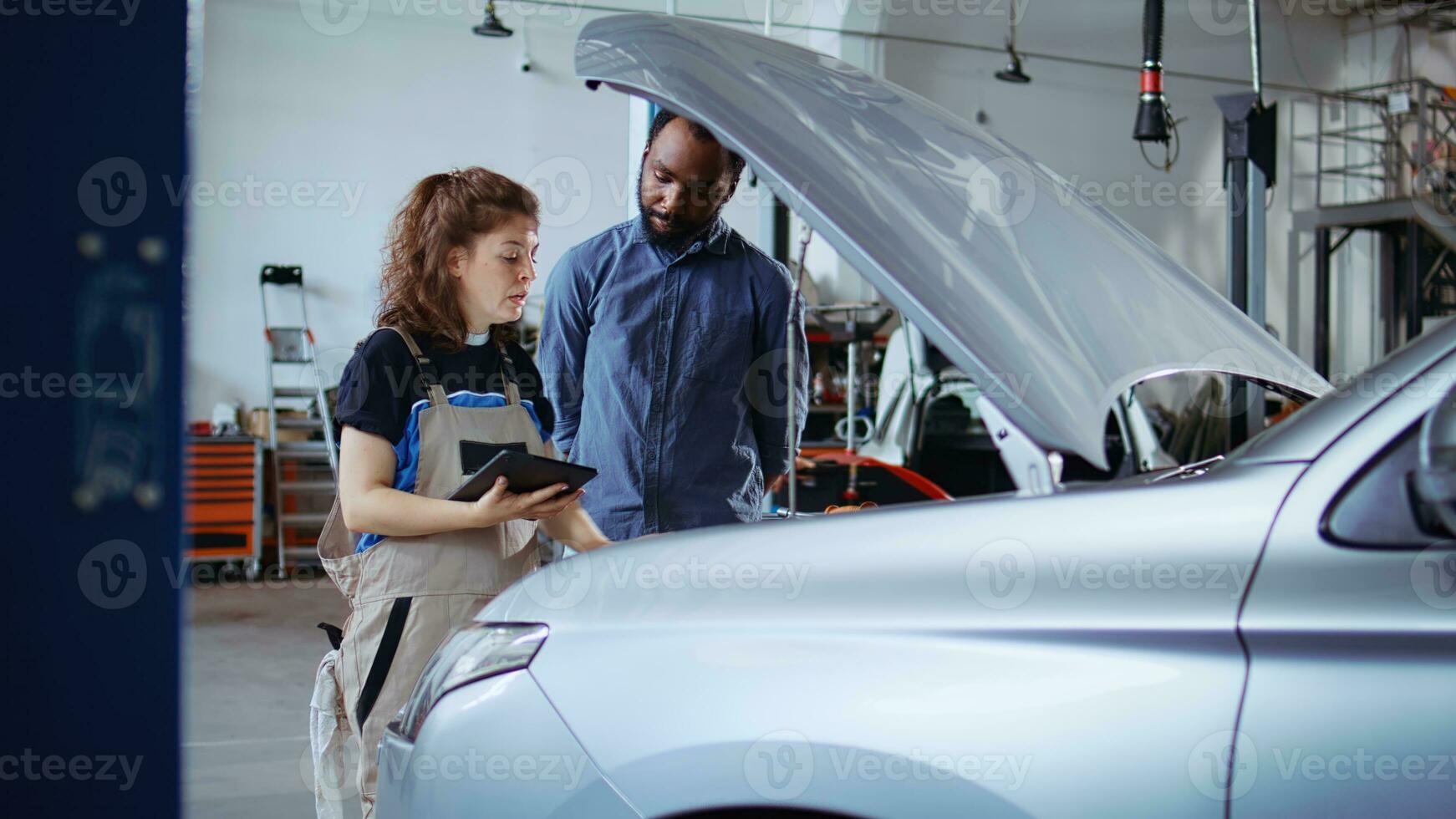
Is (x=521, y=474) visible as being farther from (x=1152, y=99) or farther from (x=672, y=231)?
(x=1152, y=99)

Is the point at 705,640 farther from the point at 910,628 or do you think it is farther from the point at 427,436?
the point at 427,436

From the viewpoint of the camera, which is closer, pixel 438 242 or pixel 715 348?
pixel 438 242

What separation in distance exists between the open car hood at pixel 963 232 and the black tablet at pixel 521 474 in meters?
0.54

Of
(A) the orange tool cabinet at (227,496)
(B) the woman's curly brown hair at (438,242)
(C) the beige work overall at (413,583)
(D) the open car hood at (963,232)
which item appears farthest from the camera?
(A) the orange tool cabinet at (227,496)

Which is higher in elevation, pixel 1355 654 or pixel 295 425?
pixel 1355 654

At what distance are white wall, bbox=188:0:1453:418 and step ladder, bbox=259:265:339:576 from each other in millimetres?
156

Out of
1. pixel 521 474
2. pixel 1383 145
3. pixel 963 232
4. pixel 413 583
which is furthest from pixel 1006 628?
pixel 1383 145

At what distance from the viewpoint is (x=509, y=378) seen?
195 cm

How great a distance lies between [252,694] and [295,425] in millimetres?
3616

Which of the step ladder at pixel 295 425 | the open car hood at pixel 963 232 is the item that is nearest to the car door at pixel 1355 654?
the open car hood at pixel 963 232

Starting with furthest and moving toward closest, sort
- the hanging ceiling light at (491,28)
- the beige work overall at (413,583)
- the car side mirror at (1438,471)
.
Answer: the hanging ceiling light at (491,28) < the beige work overall at (413,583) < the car side mirror at (1438,471)

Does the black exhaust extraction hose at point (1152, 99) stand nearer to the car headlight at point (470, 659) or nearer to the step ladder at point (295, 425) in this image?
the car headlight at point (470, 659)

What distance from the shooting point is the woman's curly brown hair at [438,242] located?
1877 mm

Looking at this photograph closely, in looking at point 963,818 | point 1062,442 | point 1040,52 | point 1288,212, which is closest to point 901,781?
point 963,818
